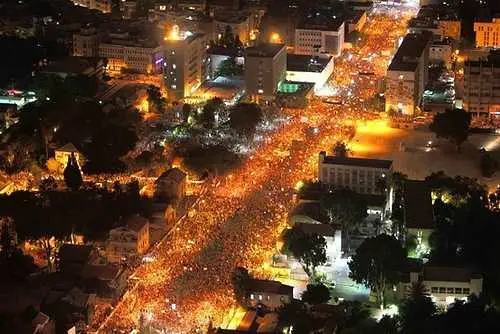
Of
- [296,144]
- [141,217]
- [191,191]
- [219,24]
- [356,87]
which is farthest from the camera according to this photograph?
[219,24]

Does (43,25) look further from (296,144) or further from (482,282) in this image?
(482,282)

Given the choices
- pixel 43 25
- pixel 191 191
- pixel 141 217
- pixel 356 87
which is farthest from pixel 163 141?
pixel 43 25

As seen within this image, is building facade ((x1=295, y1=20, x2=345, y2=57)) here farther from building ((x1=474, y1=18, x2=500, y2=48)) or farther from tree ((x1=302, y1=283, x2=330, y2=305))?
tree ((x1=302, y1=283, x2=330, y2=305))

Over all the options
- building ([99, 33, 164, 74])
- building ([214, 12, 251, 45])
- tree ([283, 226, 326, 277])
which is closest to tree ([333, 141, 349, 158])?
tree ([283, 226, 326, 277])

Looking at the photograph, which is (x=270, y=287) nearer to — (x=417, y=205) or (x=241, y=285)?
(x=241, y=285)

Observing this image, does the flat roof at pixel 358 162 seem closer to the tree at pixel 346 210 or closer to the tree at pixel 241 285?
the tree at pixel 346 210

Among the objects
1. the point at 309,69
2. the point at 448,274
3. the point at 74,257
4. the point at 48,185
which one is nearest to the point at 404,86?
the point at 309,69
